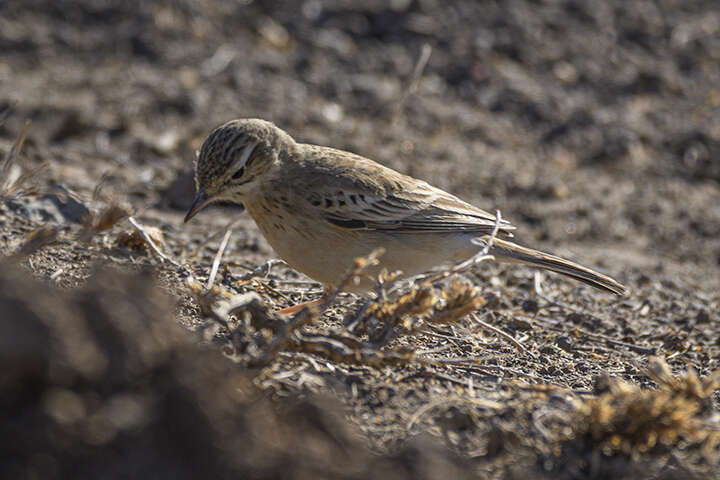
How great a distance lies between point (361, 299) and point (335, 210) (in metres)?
0.76

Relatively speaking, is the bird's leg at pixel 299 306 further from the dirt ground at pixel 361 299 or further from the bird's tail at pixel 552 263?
the bird's tail at pixel 552 263

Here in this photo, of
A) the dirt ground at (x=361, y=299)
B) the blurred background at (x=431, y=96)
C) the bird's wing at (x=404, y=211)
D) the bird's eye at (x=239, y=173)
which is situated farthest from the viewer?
the blurred background at (x=431, y=96)

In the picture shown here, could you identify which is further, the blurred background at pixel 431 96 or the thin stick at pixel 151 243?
the blurred background at pixel 431 96

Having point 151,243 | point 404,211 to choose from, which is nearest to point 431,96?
point 404,211

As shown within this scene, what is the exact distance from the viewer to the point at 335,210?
19.0ft

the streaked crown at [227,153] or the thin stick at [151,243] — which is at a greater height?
the streaked crown at [227,153]

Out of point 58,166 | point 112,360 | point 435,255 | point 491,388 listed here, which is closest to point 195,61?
point 58,166

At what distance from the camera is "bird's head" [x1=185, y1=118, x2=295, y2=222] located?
5660 millimetres

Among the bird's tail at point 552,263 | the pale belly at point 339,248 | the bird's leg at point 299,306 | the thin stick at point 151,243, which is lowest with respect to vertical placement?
the bird's leg at point 299,306

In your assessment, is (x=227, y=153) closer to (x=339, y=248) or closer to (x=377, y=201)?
(x=339, y=248)

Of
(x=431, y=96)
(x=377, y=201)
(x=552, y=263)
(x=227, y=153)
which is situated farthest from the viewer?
(x=431, y=96)

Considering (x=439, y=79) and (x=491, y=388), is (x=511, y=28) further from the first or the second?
(x=491, y=388)

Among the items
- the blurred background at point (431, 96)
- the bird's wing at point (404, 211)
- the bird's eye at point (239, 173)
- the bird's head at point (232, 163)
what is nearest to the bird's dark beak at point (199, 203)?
the bird's head at point (232, 163)

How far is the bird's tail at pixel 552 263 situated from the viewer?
246 inches
